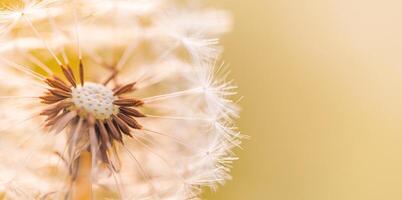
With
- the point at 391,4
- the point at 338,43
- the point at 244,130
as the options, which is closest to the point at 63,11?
the point at 244,130

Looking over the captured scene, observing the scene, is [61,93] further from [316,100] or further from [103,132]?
[316,100]

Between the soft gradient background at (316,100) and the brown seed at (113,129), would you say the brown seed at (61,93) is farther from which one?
the soft gradient background at (316,100)

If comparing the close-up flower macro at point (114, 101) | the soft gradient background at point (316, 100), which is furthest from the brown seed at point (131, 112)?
the soft gradient background at point (316, 100)

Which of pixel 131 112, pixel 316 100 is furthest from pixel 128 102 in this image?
pixel 316 100

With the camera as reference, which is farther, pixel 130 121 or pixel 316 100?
pixel 316 100

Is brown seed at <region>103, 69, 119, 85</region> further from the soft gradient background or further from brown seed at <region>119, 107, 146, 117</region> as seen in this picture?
the soft gradient background

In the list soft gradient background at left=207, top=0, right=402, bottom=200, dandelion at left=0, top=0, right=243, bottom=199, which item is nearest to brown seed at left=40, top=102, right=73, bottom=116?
dandelion at left=0, top=0, right=243, bottom=199

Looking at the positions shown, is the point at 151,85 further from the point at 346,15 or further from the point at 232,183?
the point at 346,15
